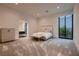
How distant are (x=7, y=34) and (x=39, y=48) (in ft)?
3.66

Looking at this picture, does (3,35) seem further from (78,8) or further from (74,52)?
(78,8)

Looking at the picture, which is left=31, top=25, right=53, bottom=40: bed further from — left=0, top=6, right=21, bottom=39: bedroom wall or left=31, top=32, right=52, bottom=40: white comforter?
left=0, top=6, right=21, bottom=39: bedroom wall

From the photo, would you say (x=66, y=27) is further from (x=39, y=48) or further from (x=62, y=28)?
(x=39, y=48)

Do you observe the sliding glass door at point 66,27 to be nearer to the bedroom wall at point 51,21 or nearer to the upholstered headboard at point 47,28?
the bedroom wall at point 51,21

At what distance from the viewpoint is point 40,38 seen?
9.97 ft

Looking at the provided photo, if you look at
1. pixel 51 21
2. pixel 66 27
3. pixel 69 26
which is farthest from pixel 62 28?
pixel 51 21

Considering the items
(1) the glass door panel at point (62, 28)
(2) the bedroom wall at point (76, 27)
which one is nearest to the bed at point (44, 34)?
(1) the glass door panel at point (62, 28)

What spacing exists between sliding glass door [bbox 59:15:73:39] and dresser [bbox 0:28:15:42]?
1573 millimetres

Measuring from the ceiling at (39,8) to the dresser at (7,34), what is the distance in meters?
0.70

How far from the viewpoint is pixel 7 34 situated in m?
3.04

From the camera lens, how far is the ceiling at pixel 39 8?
2.66 metres

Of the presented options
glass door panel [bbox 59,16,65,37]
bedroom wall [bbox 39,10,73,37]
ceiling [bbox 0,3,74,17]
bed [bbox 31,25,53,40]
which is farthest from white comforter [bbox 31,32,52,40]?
ceiling [bbox 0,3,74,17]

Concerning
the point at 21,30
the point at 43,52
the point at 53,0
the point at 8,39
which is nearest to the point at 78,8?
the point at 53,0

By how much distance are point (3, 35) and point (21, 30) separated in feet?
1.91
